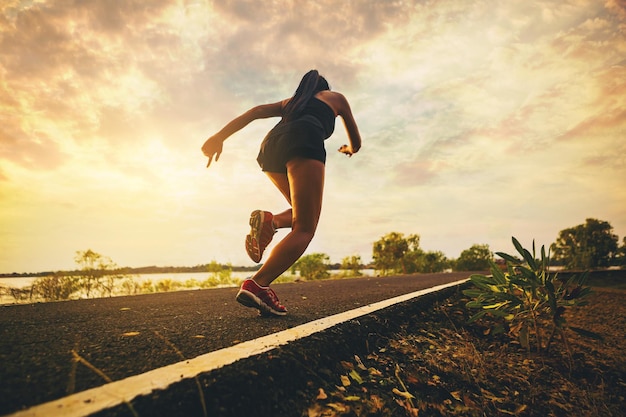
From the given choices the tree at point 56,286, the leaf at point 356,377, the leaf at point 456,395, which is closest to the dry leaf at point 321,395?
the leaf at point 356,377

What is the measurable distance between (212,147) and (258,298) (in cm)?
146

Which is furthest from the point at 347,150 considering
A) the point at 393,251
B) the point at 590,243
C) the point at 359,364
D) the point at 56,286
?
the point at 590,243

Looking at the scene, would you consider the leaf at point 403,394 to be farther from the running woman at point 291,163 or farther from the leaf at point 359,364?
the running woman at point 291,163

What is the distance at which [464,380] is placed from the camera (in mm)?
1670

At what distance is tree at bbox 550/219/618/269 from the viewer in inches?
2068

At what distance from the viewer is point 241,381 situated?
107cm

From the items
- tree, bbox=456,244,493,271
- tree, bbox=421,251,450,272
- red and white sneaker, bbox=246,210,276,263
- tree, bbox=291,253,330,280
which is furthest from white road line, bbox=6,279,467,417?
tree, bbox=456,244,493,271

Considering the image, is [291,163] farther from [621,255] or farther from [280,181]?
[621,255]

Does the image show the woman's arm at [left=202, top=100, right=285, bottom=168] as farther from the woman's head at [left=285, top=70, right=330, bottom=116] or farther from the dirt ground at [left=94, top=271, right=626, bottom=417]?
the dirt ground at [left=94, top=271, right=626, bottom=417]

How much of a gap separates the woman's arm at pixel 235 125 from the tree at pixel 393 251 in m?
41.6

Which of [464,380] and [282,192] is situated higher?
[282,192]

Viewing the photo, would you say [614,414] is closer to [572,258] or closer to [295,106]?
[295,106]

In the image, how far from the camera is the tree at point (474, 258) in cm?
5853

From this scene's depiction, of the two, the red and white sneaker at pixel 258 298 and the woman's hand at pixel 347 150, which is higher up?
the woman's hand at pixel 347 150
